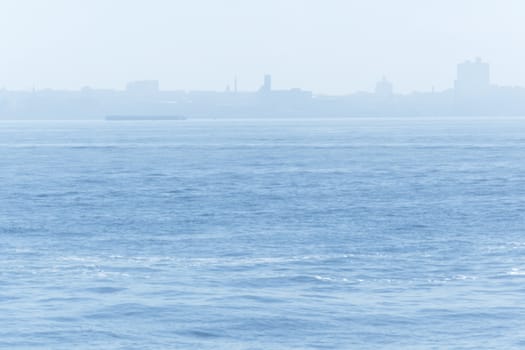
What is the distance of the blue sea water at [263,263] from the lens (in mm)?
18219

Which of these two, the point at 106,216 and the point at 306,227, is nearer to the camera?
the point at 306,227

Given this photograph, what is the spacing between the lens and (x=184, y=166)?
195 ft

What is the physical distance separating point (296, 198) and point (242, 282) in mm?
17620

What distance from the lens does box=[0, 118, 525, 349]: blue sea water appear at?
18.2m

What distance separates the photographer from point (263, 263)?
24000 mm

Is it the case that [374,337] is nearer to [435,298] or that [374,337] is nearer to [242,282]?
[435,298]

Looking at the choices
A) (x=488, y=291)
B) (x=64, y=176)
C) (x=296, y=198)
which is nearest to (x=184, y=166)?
(x=64, y=176)

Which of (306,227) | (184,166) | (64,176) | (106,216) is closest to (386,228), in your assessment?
(306,227)

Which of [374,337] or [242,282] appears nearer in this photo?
[374,337]

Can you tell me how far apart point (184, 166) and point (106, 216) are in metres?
26.1

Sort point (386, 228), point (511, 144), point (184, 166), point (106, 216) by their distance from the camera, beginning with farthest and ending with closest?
1. point (511, 144)
2. point (184, 166)
3. point (106, 216)
4. point (386, 228)

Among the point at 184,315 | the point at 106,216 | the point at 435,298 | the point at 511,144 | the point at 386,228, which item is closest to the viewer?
the point at 184,315

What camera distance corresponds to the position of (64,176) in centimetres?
5066

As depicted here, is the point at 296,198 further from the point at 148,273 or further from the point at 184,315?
the point at 184,315
